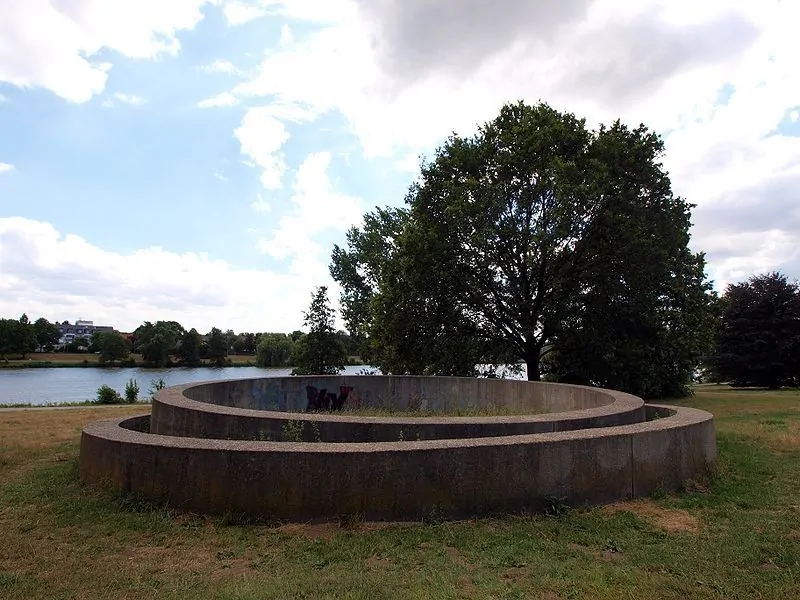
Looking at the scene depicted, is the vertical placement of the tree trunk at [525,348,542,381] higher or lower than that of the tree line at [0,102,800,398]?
lower

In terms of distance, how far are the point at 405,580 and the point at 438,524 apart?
1.21 meters

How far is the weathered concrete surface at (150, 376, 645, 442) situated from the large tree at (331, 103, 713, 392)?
5.45 meters

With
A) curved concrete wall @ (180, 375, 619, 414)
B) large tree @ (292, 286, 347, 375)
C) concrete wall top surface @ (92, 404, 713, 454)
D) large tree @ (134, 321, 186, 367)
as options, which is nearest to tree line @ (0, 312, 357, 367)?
large tree @ (134, 321, 186, 367)

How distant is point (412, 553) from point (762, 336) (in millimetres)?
31941

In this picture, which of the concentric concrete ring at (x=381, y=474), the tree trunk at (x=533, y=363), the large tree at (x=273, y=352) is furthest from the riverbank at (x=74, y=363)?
the concentric concrete ring at (x=381, y=474)

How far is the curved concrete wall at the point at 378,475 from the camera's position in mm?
5098

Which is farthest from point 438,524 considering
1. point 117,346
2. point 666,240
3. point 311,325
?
point 117,346

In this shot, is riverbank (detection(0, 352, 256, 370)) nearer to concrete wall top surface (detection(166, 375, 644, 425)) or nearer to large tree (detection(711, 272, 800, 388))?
concrete wall top surface (detection(166, 375, 644, 425))

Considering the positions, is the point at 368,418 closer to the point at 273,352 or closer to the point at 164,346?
the point at 273,352

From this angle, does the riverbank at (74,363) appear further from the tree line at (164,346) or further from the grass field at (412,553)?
the grass field at (412,553)

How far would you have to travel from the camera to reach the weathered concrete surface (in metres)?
7.09

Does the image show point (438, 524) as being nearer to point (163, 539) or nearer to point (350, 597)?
point (350, 597)

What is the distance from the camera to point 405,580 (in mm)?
3818

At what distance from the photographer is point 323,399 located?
16094 millimetres
